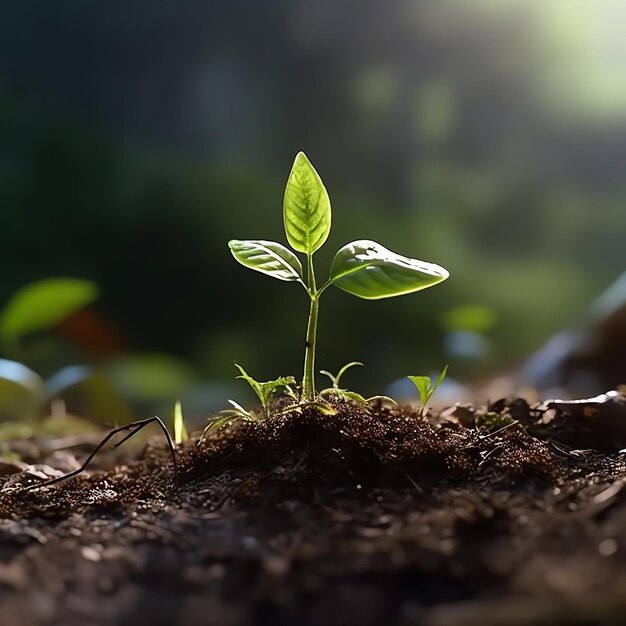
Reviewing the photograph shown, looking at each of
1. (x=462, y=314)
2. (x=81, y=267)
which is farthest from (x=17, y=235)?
(x=462, y=314)

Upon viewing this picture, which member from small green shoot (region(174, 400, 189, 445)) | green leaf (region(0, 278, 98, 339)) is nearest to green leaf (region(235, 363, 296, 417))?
small green shoot (region(174, 400, 189, 445))

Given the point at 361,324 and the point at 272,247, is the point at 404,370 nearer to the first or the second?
the point at 361,324

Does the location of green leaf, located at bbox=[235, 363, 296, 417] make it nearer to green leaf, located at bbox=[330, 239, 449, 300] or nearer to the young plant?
the young plant

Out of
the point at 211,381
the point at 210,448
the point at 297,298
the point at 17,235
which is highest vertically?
the point at 17,235

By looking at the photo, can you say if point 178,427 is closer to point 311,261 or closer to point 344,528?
point 311,261

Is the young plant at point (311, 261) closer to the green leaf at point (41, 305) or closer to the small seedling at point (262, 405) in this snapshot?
the small seedling at point (262, 405)

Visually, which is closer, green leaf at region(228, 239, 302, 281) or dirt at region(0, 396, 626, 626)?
dirt at region(0, 396, 626, 626)
